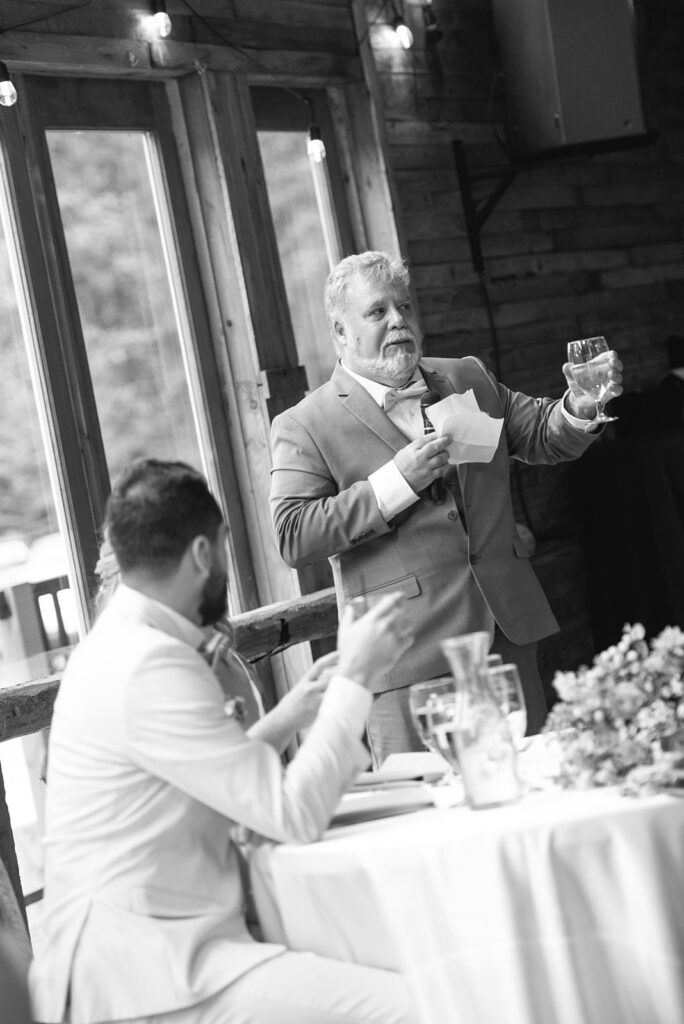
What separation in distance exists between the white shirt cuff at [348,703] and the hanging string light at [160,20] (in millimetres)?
2656

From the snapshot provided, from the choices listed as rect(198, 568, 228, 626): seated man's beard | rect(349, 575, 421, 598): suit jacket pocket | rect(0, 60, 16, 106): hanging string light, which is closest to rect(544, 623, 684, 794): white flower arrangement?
rect(198, 568, 228, 626): seated man's beard

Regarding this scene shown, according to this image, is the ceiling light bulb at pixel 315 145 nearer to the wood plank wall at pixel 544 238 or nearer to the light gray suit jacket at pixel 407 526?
the wood plank wall at pixel 544 238

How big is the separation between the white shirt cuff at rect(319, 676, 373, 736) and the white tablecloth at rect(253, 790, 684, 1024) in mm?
208

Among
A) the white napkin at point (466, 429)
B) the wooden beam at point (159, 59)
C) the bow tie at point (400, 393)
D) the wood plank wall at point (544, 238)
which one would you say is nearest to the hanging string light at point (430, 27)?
the wood plank wall at point (544, 238)

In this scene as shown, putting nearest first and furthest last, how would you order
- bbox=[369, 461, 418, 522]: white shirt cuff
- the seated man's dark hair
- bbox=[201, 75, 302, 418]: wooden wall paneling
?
1. the seated man's dark hair
2. bbox=[369, 461, 418, 522]: white shirt cuff
3. bbox=[201, 75, 302, 418]: wooden wall paneling

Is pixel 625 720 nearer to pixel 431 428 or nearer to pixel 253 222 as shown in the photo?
pixel 431 428

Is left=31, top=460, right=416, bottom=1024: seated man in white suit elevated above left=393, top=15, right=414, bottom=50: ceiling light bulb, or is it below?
below

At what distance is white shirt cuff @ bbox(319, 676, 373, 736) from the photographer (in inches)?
74.5

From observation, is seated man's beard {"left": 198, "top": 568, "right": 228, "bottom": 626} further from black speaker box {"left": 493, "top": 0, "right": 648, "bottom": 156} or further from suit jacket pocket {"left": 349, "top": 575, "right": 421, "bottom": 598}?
black speaker box {"left": 493, "top": 0, "right": 648, "bottom": 156}

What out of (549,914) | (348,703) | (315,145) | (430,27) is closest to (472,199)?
(430,27)

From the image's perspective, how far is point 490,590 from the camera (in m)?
3.12

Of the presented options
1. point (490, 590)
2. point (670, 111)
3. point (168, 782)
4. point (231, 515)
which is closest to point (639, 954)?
point (168, 782)

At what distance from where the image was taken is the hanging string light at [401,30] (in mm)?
4738

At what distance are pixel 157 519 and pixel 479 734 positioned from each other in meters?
0.55
